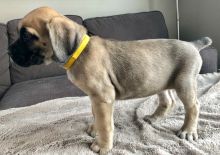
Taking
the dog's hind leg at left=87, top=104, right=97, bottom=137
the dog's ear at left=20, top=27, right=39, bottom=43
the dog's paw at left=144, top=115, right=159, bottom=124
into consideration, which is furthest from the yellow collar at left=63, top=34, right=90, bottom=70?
the dog's paw at left=144, top=115, right=159, bottom=124

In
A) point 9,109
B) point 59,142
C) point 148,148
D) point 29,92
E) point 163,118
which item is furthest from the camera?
point 29,92

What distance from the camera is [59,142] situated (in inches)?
61.5

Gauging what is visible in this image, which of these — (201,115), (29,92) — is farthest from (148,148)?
(29,92)

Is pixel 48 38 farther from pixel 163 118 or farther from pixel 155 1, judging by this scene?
pixel 155 1

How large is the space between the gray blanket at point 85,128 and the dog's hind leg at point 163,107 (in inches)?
1.5

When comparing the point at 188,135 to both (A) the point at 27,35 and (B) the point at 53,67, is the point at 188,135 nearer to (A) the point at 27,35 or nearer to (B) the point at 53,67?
(A) the point at 27,35

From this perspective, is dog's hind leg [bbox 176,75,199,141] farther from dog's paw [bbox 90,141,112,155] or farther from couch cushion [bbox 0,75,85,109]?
couch cushion [bbox 0,75,85,109]

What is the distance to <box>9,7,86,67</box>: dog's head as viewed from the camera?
1347mm

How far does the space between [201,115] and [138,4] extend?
1707 mm

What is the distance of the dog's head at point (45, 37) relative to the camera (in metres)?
1.35

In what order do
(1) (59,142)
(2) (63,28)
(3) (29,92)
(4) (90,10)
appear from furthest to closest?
1. (4) (90,10)
2. (3) (29,92)
3. (1) (59,142)
4. (2) (63,28)

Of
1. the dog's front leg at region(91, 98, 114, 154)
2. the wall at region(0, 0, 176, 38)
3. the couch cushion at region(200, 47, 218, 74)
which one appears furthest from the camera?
the wall at region(0, 0, 176, 38)

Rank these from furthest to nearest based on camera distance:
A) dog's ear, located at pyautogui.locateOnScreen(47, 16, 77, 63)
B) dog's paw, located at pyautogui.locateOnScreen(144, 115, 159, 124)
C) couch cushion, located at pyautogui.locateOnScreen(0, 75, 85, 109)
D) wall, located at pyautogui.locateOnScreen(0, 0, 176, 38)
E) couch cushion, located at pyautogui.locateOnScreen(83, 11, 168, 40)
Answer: wall, located at pyautogui.locateOnScreen(0, 0, 176, 38) → couch cushion, located at pyautogui.locateOnScreen(83, 11, 168, 40) → couch cushion, located at pyautogui.locateOnScreen(0, 75, 85, 109) → dog's paw, located at pyautogui.locateOnScreen(144, 115, 159, 124) → dog's ear, located at pyautogui.locateOnScreen(47, 16, 77, 63)

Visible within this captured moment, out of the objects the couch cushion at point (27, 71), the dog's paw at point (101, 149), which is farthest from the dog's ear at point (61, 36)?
the couch cushion at point (27, 71)
